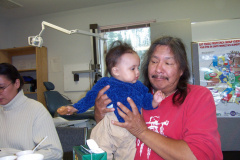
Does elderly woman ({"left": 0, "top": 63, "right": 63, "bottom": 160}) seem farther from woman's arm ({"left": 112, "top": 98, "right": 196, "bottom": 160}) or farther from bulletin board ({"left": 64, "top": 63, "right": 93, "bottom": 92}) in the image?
bulletin board ({"left": 64, "top": 63, "right": 93, "bottom": 92})

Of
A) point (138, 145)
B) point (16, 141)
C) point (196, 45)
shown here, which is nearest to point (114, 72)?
point (138, 145)

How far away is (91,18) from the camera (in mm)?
4430

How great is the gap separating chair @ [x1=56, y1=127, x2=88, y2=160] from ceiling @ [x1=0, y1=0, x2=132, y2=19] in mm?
3360

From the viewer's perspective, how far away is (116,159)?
115 cm

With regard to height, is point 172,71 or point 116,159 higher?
point 172,71

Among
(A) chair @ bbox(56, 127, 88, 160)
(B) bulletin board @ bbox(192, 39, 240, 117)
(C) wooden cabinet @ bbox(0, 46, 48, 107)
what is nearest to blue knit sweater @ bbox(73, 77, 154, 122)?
(A) chair @ bbox(56, 127, 88, 160)

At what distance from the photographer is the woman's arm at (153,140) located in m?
0.99

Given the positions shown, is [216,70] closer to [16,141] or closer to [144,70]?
[144,70]

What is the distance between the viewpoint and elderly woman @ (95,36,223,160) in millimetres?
986

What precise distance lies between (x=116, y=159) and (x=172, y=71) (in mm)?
667

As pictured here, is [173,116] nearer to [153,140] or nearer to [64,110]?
[153,140]

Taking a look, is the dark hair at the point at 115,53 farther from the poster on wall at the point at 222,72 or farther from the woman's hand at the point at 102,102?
the poster on wall at the point at 222,72

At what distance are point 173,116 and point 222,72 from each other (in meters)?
2.00

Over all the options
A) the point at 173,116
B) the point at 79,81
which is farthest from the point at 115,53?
the point at 79,81
